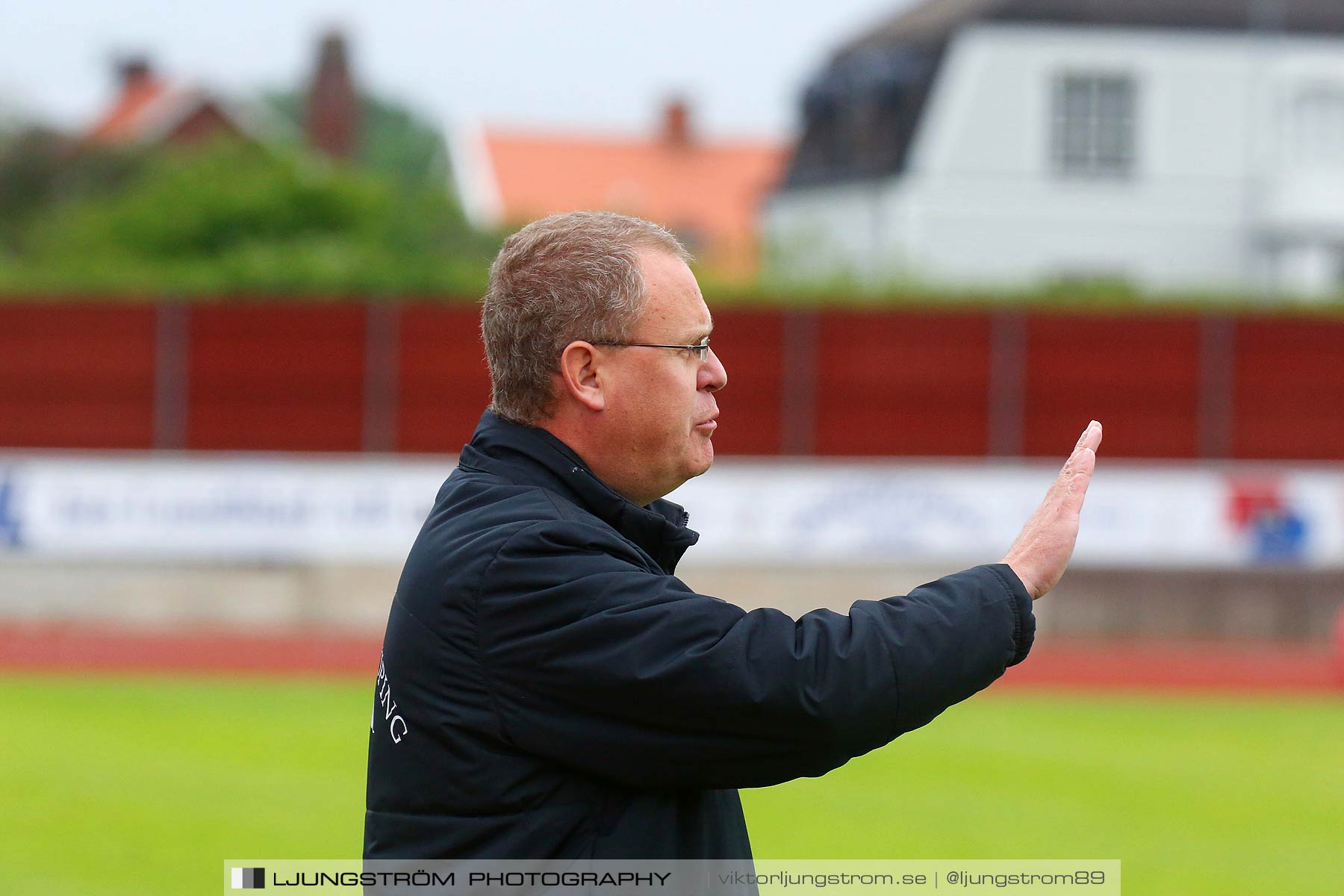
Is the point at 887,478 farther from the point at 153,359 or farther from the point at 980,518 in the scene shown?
the point at 153,359

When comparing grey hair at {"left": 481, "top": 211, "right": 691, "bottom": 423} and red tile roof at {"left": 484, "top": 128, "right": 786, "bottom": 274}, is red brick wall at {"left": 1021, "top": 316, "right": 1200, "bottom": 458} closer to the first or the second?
grey hair at {"left": 481, "top": 211, "right": 691, "bottom": 423}

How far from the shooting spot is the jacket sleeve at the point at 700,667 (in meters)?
2.24

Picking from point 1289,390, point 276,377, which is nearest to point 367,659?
point 276,377

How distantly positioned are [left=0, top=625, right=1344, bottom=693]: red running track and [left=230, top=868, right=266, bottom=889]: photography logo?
12489 millimetres

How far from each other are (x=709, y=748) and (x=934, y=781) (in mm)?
8265

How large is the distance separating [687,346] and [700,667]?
49cm

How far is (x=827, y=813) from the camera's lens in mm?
9125

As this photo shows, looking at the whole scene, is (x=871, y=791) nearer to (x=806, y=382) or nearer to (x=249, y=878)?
(x=249, y=878)

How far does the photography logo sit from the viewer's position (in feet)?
10.2

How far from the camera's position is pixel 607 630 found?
226cm

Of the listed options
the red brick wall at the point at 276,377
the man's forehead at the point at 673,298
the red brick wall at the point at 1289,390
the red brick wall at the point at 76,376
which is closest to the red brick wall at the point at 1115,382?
the red brick wall at the point at 1289,390

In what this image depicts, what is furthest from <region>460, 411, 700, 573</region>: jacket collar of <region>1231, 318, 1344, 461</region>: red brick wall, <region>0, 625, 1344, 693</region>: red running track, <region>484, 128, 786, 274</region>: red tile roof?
<region>484, 128, 786, 274</region>: red tile roof

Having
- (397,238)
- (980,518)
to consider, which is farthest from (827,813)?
(397,238)

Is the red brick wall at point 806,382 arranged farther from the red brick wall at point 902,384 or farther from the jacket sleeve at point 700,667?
the jacket sleeve at point 700,667
